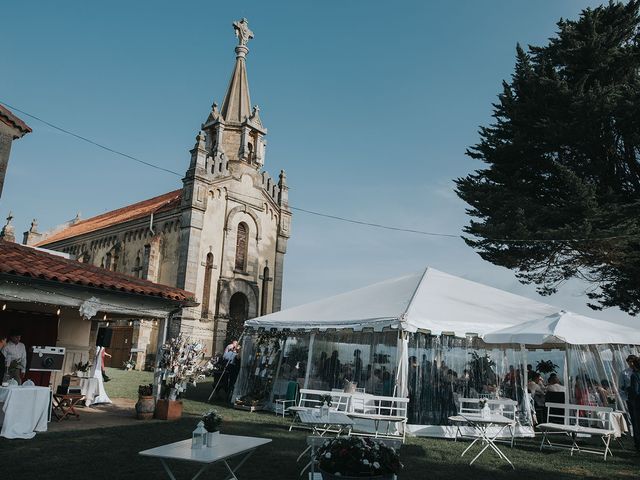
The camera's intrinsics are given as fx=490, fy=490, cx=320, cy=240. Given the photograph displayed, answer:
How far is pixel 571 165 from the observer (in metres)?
15.4

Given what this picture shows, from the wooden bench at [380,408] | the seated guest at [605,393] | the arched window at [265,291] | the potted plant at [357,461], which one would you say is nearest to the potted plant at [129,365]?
the arched window at [265,291]

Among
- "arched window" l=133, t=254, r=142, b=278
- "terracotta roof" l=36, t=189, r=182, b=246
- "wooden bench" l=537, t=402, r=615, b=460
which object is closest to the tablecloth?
"wooden bench" l=537, t=402, r=615, b=460

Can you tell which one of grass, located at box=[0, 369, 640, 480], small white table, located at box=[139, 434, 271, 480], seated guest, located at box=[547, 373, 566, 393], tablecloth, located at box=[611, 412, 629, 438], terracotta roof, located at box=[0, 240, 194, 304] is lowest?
grass, located at box=[0, 369, 640, 480]

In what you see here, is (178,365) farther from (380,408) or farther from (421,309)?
(421,309)

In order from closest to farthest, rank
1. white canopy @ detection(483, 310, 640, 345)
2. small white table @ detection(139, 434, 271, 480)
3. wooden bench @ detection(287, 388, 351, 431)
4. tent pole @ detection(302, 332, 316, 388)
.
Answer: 1. small white table @ detection(139, 434, 271, 480)
2. wooden bench @ detection(287, 388, 351, 431)
3. white canopy @ detection(483, 310, 640, 345)
4. tent pole @ detection(302, 332, 316, 388)

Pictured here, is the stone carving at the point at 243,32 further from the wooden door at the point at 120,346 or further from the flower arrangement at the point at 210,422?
the flower arrangement at the point at 210,422

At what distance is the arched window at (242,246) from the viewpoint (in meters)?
27.5

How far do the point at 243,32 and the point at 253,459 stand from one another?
3062cm

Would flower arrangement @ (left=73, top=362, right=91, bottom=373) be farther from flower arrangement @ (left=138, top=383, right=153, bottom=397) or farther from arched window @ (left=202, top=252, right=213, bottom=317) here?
arched window @ (left=202, top=252, right=213, bottom=317)

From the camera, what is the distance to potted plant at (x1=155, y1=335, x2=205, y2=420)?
34.8 ft

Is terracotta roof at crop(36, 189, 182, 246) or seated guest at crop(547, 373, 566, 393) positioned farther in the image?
terracotta roof at crop(36, 189, 182, 246)

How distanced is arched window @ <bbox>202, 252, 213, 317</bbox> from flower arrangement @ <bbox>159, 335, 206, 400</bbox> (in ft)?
47.0

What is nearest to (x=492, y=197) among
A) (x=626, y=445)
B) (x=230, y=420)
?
(x=626, y=445)

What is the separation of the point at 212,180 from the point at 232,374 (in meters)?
13.4
